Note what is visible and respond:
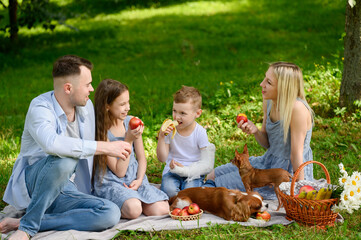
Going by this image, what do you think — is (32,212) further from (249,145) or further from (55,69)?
Answer: (249,145)

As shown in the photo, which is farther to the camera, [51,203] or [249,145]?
[249,145]

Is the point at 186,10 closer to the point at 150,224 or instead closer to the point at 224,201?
the point at 224,201

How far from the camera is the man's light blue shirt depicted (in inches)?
142

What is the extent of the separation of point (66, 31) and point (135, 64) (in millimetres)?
4339

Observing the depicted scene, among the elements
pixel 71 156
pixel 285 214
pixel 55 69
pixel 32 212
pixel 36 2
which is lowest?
pixel 285 214

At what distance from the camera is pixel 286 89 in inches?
173

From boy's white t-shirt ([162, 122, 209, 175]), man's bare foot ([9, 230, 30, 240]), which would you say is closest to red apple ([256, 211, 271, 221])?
boy's white t-shirt ([162, 122, 209, 175])

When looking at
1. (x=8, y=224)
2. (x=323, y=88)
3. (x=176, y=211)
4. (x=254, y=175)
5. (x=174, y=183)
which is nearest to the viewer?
(x=8, y=224)

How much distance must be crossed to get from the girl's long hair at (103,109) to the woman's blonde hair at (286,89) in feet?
4.88

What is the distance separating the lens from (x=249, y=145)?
6.47 meters

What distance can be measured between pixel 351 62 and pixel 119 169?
4224 millimetres

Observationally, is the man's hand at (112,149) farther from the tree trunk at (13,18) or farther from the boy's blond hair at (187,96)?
the tree trunk at (13,18)

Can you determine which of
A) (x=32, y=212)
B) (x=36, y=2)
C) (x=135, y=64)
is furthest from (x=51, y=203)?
(x=36, y=2)

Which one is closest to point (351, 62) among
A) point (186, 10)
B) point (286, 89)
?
point (286, 89)
